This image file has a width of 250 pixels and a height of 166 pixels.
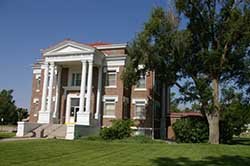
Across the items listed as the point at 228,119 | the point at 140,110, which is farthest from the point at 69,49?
the point at 228,119

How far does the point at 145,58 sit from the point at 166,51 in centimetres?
165

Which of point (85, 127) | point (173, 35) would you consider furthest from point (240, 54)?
point (85, 127)

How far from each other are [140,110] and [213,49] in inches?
392

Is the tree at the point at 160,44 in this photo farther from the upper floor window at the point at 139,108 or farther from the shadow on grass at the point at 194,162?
the shadow on grass at the point at 194,162

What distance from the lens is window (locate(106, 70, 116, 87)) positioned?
105ft

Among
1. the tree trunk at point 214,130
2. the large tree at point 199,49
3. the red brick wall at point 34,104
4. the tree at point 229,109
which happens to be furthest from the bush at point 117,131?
the red brick wall at point 34,104

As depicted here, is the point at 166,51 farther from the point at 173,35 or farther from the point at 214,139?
the point at 214,139

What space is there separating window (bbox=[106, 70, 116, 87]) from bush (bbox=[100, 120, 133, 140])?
6784mm

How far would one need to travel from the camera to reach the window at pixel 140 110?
31984 millimetres

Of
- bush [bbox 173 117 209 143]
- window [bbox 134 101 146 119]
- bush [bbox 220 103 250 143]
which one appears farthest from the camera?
window [bbox 134 101 146 119]

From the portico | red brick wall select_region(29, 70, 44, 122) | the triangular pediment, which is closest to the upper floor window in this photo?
the portico

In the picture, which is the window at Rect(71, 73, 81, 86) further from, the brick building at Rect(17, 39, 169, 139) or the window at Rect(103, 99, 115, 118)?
the window at Rect(103, 99, 115, 118)

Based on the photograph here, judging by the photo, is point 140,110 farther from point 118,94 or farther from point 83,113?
point 83,113

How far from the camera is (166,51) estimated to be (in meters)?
24.5
